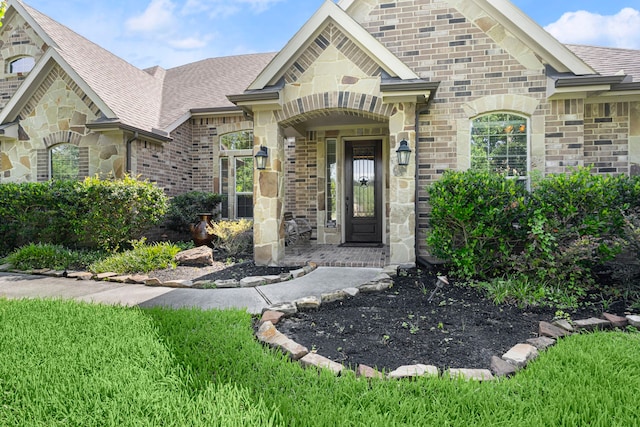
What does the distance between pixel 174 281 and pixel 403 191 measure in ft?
13.6

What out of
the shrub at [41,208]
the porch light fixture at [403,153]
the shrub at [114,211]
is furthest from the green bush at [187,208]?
the porch light fixture at [403,153]

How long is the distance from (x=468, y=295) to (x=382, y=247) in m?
3.88

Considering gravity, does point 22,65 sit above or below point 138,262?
above

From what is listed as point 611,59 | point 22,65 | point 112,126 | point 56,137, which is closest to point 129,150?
point 112,126

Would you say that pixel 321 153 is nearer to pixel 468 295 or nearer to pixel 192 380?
pixel 468 295

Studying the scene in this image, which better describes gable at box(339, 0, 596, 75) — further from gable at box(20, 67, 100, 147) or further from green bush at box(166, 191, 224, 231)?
gable at box(20, 67, 100, 147)

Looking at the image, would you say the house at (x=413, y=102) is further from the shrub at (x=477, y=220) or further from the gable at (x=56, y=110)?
the shrub at (x=477, y=220)

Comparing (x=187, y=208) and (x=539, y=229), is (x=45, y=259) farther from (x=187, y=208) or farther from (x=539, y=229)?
(x=539, y=229)

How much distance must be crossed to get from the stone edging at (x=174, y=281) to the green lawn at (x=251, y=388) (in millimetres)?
2110

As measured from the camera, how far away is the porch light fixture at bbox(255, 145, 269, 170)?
21.5 ft

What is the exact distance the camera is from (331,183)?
30.0 feet

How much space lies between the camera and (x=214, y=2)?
1004 cm

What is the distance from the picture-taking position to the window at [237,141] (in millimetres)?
10352

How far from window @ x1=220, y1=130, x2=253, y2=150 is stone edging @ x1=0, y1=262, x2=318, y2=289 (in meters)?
5.42
